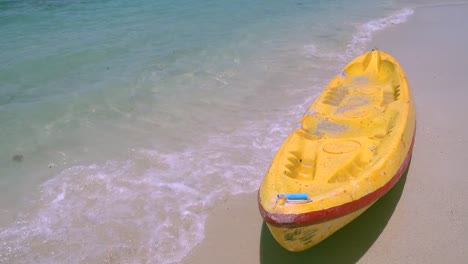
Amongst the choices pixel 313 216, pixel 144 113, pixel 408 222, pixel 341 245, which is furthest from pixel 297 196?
pixel 144 113

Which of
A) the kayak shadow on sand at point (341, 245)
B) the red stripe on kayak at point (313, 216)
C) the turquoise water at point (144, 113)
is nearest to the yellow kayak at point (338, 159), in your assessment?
the red stripe on kayak at point (313, 216)

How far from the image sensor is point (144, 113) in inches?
283

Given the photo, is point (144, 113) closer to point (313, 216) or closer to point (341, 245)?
point (341, 245)

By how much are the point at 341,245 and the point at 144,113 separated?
14.5ft

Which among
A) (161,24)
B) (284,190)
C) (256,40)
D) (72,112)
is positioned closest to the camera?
(284,190)

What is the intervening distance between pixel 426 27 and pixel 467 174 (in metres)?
7.19

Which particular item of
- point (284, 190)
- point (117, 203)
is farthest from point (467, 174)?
point (117, 203)

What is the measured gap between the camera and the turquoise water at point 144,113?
4.77 meters

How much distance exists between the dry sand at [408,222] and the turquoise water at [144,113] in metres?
0.35

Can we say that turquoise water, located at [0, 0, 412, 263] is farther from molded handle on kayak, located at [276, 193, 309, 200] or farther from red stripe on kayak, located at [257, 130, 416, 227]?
molded handle on kayak, located at [276, 193, 309, 200]

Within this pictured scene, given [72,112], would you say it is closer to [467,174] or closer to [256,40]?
[256,40]

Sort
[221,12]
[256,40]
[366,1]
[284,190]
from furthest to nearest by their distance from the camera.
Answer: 1. [366,1]
2. [221,12]
3. [256,40]
4. [284,190]

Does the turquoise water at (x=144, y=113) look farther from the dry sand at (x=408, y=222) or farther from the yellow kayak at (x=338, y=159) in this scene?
the yellow kayak at (x=338, y=159)

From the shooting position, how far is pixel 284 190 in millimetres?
3684
